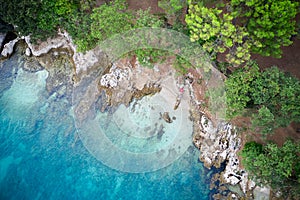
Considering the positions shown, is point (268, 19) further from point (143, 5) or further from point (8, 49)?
point (8, 49)

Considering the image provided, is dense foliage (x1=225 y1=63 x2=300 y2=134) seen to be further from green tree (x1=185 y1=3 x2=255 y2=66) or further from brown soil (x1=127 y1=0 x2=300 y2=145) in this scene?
brown soil (x1=127 y1=0 x2=300 y2=145)

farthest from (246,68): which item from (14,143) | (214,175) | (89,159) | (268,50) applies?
(14,143)

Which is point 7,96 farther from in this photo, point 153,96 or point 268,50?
point 268,50

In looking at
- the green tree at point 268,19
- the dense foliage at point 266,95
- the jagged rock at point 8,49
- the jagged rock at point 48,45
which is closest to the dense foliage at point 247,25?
the green tree at point 268,19

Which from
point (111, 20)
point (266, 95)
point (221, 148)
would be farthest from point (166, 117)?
point (111, 20)

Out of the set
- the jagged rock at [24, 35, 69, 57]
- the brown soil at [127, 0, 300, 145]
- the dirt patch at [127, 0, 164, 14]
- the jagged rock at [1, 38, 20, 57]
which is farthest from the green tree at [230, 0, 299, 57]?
the jagged rock at [1, 38, 20, 57]

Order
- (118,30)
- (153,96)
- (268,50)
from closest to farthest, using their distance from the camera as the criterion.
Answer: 1. (268,50)
2. (118,30)
3. (153,96)

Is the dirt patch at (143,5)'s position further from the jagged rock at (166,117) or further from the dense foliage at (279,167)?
Result: the dense foliage at (279,167)
